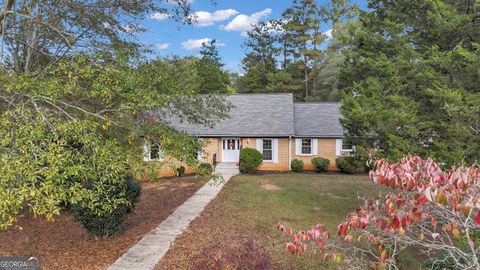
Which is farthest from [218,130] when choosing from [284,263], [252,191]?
[284,263]

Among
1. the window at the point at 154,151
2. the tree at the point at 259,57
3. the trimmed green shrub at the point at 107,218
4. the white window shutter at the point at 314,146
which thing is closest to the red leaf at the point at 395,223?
the window at the point at 154,151

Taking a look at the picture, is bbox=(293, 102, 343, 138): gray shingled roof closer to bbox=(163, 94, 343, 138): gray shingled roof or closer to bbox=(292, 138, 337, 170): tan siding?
bbox=(163, 94, 343, 138): gray shingled roof

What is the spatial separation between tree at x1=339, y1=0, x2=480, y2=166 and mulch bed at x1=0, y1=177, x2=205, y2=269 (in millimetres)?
7597

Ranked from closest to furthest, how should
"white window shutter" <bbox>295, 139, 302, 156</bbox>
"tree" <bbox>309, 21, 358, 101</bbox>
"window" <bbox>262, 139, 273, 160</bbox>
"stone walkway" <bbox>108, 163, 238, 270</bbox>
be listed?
"stone walkway" <bbox>108, 163, 238, 270</bbox>
"window" <bbox>262, 139, 273, 160</bbox>
"white window shutter" <bbox>295, 139, 302, 156</bbox>
"tree" <bbox>309, 21, 358, 101</bbox>

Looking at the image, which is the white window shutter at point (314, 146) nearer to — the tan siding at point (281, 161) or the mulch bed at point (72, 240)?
the tan siding at point (281, 161)

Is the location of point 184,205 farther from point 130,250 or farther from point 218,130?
point 218,130

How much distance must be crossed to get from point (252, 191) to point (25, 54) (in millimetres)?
10472

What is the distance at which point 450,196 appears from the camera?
2.73m

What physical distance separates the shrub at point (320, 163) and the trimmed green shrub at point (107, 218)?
15.0 m

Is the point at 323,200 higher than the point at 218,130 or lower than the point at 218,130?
lower

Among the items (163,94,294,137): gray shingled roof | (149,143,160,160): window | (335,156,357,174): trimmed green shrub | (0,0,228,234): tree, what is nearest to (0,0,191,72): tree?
(0,0,228,234): tree

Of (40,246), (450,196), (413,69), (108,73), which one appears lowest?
(40,246)

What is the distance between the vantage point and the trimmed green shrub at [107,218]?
798 cm

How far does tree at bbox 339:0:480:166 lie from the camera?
8.08 metres
